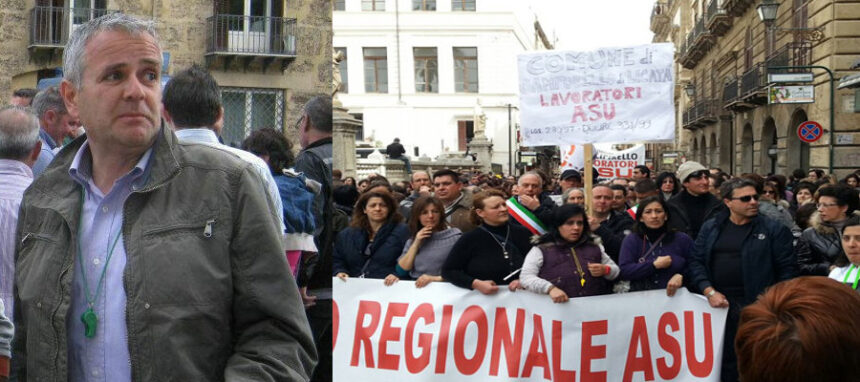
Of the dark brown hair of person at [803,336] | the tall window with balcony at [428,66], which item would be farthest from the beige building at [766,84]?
the dark brown hair of person at [803,336]

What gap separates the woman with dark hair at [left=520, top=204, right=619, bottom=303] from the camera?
22.5 feet

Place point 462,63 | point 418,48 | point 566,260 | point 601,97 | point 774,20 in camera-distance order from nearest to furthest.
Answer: point 566,260
point 601,97
point 418,48
point 462,63
point 774,20

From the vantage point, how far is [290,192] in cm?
270

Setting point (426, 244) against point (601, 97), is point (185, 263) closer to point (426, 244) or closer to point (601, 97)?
point (426, 244)

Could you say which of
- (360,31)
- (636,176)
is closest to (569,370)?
(360,31)

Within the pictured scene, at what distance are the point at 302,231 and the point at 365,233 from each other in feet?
14.5

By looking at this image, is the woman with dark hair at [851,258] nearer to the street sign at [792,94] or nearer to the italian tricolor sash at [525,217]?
the italian tricolor sash at [525,217]

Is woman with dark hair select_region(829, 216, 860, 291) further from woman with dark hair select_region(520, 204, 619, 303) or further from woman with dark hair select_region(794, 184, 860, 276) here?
woman with dark hair select_region(520, 204, 619, 303)

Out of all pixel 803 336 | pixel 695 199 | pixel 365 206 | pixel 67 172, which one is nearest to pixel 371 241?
pixel 365 206

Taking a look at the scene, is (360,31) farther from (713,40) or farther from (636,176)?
(713,40)

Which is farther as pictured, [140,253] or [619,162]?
[619,162]

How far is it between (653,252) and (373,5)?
364 cm

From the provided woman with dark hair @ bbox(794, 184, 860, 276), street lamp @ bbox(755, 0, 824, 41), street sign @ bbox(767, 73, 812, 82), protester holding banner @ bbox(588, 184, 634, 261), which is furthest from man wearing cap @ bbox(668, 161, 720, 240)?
street lamp @ bbox(755, 0, 824, 41)

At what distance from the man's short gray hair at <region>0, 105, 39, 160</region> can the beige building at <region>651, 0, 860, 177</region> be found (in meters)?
19.7
